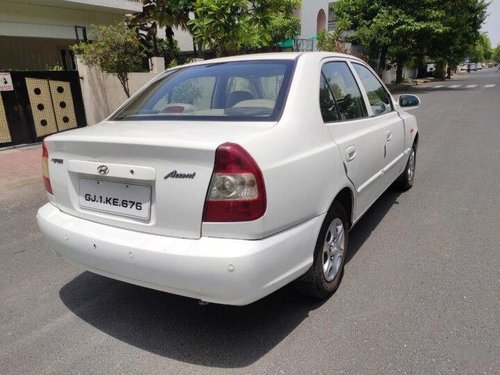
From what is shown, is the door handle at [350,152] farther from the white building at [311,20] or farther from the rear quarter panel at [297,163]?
the white building at [311,20]

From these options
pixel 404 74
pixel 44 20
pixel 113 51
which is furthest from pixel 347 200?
pixel 404 74

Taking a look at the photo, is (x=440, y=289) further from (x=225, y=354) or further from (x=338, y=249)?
(x=225, y=354)

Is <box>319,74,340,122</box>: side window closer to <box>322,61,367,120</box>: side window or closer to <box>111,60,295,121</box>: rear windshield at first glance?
<box>322,61,367,120</box>: side window

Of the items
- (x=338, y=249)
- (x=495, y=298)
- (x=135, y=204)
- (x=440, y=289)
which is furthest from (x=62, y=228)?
(x=495, y=298)

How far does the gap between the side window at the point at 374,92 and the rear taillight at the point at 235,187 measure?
2147mm

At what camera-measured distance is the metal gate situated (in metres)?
9.32

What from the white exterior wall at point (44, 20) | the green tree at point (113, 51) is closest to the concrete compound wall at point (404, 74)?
the white exterior wall at point (44, 20)

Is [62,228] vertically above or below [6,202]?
above

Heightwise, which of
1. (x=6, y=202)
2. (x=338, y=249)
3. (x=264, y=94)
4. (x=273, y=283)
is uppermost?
(x=264, y=94)

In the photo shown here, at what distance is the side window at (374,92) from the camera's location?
3957 millimetres

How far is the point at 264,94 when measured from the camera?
2.98 meters

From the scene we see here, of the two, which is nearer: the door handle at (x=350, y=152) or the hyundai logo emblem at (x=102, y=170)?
the hyundai logo emblem at (x=102, y=170)

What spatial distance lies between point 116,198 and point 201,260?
27.5 inches

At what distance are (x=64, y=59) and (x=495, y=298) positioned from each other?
675 inches
